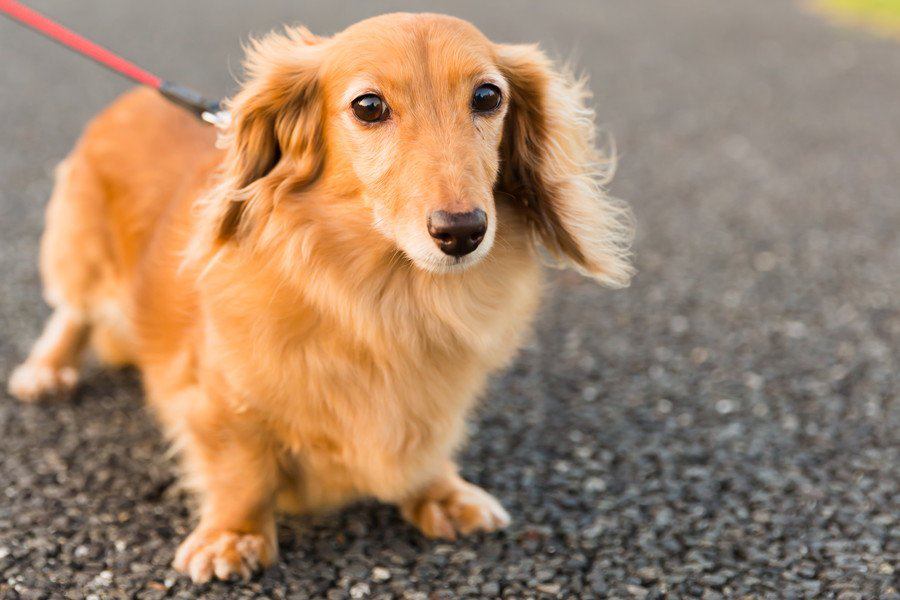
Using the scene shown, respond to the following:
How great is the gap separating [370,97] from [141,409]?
6.63 ft

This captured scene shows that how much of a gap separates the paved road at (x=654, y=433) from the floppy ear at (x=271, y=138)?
1.65 feet

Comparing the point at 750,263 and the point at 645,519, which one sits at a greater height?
the point at 750,263

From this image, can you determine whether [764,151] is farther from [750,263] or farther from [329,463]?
[329,463]

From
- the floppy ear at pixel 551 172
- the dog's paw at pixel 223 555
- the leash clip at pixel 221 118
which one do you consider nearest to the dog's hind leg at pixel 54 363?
the dog's paw at pixel 223 555

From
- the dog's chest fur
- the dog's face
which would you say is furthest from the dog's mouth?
the dog's chest fur

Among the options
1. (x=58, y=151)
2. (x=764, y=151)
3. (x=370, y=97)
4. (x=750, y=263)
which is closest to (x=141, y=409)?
(x=370, y=97)

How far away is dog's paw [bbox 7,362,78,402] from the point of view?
12.6ft

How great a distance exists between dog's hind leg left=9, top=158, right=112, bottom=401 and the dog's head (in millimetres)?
1333

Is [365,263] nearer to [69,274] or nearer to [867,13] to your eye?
[69,274]

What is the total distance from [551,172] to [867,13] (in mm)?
13191

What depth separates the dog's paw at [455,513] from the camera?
309 centimetres

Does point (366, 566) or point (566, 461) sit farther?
point (566, 461)

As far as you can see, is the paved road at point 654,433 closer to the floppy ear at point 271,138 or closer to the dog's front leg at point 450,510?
the dog's front leg at point 450,510

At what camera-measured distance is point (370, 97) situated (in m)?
2.46
